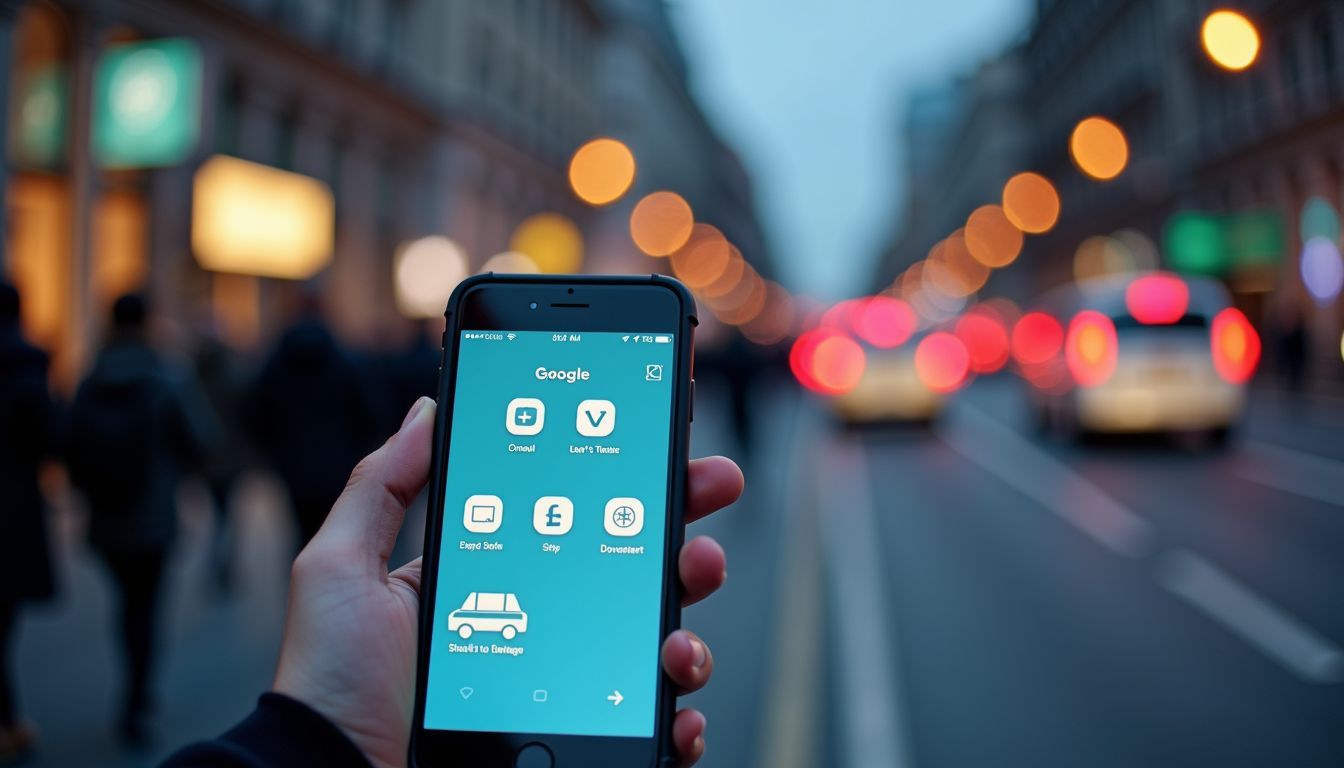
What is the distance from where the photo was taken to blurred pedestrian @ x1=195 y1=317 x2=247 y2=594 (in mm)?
8227

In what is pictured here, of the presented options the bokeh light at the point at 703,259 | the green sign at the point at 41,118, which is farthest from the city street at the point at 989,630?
the bokeh light at the point at 703,259

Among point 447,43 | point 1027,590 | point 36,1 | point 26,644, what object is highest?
point 447,43

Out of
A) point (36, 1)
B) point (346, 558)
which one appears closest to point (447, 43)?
point (36, 1)

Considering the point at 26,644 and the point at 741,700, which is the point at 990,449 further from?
the point at 26,644

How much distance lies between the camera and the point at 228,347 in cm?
916

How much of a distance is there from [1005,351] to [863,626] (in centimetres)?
4799

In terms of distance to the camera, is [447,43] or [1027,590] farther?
[447,43]

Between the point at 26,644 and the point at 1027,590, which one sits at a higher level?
the point at 1027,590

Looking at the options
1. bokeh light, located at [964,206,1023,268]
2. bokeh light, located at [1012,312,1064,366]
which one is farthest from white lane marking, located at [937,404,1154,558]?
bokeh light, located at [964,206,1023,268]

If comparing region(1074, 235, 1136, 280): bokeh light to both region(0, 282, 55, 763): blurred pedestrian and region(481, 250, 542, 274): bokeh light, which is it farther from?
region(481, 250, 542, 274): bokeh light

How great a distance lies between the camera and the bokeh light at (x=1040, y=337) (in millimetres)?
16500

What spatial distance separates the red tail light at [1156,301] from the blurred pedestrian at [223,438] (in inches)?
323

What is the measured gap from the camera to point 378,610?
2098mm

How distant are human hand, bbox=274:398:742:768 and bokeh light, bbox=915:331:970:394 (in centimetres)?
1854
